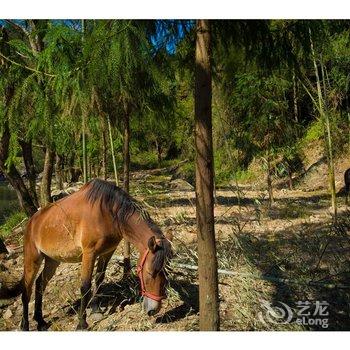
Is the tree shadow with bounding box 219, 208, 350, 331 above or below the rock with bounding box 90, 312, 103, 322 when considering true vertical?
above

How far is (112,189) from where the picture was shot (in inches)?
182

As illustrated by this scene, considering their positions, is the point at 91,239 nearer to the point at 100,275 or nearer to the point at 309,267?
the point at 100,275

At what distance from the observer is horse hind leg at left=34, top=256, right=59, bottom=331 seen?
4771 millimetres

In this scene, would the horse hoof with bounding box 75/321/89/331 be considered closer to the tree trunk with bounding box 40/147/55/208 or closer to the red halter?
the red halter

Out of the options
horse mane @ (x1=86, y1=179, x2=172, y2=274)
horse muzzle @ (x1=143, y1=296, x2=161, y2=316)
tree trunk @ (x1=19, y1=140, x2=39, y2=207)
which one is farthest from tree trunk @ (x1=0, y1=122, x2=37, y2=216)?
horse muzzle @ (x1=143, y1=296, x2=161, y2=316)

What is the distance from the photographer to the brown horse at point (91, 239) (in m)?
4.05

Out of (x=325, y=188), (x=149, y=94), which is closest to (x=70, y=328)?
(x=149, y=94)

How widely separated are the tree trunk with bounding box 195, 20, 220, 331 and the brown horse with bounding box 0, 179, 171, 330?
2.89 feet

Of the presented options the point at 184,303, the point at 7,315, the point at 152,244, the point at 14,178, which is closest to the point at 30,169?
the point at 14,178

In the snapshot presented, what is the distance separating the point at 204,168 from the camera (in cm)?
311

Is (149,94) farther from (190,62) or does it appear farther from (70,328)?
(70,328)

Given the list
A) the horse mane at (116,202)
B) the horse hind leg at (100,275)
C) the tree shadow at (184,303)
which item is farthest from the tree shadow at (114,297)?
the horse mane at (116,202)

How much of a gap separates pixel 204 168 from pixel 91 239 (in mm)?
1851

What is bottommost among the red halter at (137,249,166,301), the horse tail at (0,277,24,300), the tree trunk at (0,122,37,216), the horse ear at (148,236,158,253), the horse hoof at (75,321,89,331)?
the horse hoof at (75,321,89,331)
